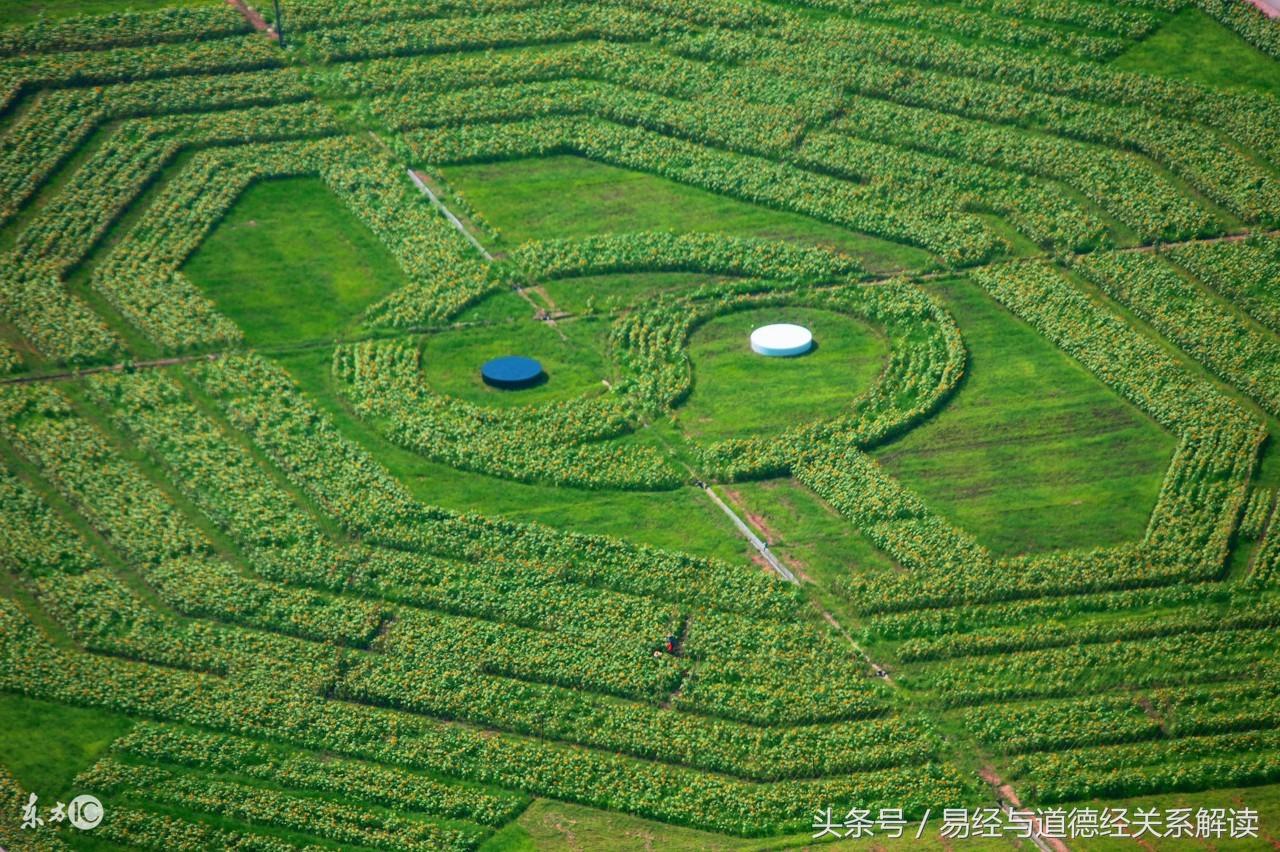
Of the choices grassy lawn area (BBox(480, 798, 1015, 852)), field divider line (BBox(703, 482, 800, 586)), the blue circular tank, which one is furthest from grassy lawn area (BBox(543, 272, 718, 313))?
grassy lawn area (BBox(480, 798, 1015, 852))

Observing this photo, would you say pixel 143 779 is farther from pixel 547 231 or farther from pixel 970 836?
pixel 547 231

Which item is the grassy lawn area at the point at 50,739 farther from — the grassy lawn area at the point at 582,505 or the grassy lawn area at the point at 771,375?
the grassy lawn area at the point at 771,375

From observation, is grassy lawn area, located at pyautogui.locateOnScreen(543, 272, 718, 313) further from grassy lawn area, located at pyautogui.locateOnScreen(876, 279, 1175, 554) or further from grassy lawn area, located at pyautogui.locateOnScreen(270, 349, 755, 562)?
grassy lawn area, located at pyautogui.locateOnScreen(876, 279, 1175, 554)

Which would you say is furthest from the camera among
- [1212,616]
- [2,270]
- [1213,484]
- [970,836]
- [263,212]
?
[263,212]

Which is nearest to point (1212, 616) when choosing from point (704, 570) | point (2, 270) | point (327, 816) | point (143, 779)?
point (704, 570)

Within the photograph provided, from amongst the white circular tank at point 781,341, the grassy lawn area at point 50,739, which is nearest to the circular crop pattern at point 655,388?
the white circular tank at point 781,341

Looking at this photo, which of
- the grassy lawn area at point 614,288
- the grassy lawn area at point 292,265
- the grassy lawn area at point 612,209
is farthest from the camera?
the grassy lawn area at point 612,209
